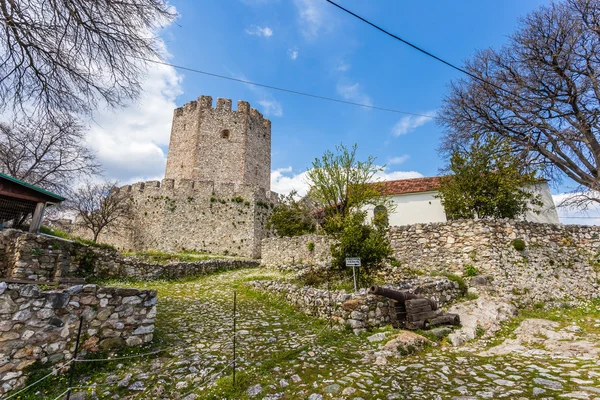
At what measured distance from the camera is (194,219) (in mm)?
23797

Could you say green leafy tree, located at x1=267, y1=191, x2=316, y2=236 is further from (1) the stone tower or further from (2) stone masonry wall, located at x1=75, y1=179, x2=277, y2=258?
(1) the stone tower

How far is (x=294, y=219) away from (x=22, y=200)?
14587mm

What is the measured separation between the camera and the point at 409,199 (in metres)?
23.1

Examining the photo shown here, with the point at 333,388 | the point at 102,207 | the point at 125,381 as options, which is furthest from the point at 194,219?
the point at 333,388

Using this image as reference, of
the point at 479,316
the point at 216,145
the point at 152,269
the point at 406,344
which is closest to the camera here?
the point at 406,344

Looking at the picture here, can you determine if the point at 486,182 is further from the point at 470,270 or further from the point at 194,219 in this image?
the point at 194,219

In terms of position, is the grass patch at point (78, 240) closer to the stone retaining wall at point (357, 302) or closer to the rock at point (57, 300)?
the rock at point (57, 300)

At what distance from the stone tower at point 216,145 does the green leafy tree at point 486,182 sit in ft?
62.1

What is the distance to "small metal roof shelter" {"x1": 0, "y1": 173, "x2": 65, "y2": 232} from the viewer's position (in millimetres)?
9289

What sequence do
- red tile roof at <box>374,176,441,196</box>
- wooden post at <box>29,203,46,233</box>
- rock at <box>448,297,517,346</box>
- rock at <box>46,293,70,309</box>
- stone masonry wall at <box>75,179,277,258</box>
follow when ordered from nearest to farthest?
rock at <box>46,293,70,309</box> → rock at <box>448,297,517,346</box> → wooden post at <box>29,203,46,233</box> → red tile roof at <box>374,176,441,196</box> → stone masonry wall at <box>75,179,277,258</box>

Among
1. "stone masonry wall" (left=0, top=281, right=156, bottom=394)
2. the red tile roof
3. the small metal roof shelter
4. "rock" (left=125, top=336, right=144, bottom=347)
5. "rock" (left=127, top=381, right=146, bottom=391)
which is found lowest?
"rock" (left=127, top=381, right=146, bottom=391)

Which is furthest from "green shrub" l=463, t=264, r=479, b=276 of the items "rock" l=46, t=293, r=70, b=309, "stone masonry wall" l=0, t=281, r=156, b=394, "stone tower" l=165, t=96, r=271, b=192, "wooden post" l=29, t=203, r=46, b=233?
"stone tower" l=165, t=96, r=271, b=192

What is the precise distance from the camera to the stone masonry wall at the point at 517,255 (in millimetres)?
9352

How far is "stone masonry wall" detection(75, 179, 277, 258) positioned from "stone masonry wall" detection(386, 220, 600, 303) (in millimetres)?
15734
